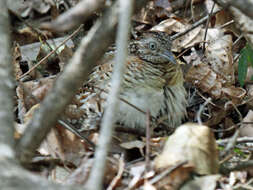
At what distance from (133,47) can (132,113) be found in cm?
100

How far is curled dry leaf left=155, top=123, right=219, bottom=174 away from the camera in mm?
2773

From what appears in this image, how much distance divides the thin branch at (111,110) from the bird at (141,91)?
1.96 meters

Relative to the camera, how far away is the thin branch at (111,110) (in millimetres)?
1850

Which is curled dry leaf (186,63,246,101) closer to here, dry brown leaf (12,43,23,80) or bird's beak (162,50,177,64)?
bird's beak (162,50,177,64)

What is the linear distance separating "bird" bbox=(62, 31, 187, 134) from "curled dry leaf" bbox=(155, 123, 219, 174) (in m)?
1.14

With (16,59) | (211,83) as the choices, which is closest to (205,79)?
(211,83)

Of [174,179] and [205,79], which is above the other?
[205,79]

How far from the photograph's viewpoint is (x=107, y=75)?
4363mm

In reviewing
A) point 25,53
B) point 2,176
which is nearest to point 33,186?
point 2,176

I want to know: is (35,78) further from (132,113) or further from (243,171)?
(243,171)

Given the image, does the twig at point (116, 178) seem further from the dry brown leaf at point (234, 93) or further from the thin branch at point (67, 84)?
the dry brown leaf at point (234, 93)

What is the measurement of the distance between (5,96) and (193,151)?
1.14m

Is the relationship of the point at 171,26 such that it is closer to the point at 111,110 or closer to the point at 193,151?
the point at 193,151

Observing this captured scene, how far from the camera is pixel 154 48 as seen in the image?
477 cm
